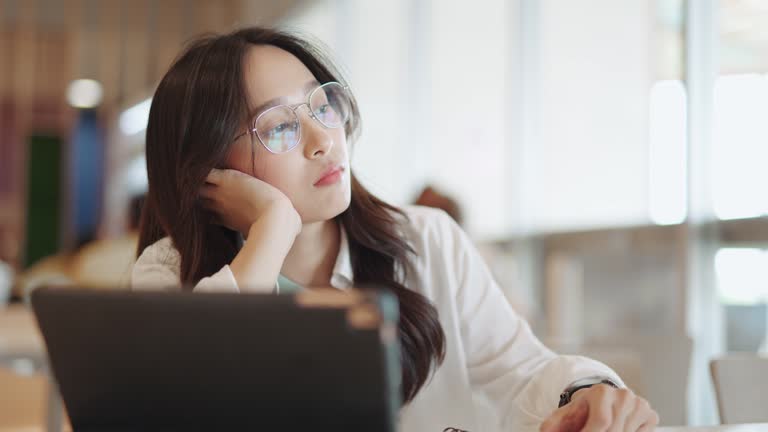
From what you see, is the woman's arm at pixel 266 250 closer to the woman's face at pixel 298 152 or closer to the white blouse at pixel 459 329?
the woman's face at pixel 298 152

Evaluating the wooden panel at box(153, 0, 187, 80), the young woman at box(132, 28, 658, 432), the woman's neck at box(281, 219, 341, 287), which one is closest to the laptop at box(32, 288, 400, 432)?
the young woman at box(132, 28, 658, 432)

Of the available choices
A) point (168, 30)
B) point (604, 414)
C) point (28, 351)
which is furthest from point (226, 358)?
point (168, 30)

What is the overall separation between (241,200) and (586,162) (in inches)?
113

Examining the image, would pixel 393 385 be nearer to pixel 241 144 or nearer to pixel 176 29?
pixel 241 144

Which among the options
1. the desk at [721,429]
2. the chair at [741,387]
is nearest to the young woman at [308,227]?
the desk at [721,429]

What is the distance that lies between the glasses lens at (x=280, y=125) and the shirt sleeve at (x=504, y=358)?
0.36 m

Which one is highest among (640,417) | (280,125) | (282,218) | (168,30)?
(168,30)

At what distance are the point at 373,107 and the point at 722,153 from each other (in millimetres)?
3805

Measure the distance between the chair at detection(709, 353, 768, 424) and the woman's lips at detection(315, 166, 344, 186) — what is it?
0.66 m

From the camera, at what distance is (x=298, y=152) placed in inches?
55.6

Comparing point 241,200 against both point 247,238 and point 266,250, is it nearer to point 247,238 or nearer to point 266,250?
point 247,238

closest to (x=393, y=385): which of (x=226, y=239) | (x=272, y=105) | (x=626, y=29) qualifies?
(x=272, y=105)

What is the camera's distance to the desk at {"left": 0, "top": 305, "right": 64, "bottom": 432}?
283cm

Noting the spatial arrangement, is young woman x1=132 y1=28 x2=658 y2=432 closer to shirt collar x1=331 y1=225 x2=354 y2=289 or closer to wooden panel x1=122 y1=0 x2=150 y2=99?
shirt collar x1=331 y1=225 x2=354 y2=289
